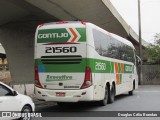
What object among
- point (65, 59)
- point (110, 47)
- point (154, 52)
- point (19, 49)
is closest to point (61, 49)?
point (65, 59)

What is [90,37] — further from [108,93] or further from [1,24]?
[1,24]

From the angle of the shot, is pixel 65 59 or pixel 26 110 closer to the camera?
pixel 26 110

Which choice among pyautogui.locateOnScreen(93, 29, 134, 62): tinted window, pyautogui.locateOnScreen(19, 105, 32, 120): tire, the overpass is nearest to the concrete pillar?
the overpass

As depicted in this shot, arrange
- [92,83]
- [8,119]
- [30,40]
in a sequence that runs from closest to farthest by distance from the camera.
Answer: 1. [8,119]
2. [92,83]
3. [30,40]

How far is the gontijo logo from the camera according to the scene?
14141 mm

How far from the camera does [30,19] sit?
31641mm

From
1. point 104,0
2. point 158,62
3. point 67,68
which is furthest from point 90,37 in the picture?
point 158,62

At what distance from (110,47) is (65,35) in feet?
12.7

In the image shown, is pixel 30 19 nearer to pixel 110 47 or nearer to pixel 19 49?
pixel 19 49

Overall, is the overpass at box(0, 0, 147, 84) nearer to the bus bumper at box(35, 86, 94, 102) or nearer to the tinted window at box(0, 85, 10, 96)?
the bus bumper at box(35, 86, 94, 102)

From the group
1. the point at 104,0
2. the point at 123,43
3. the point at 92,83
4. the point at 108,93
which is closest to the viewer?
the point at 92,83

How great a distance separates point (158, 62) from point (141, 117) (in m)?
Result: 33.5

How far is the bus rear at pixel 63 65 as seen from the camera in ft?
45.7

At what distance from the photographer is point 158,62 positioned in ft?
148
